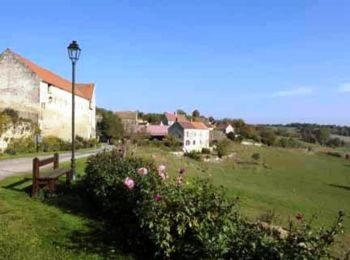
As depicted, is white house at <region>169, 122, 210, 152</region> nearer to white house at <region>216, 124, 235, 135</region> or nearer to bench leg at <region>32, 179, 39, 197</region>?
white house at <region>216, 124, 235, 135</region>

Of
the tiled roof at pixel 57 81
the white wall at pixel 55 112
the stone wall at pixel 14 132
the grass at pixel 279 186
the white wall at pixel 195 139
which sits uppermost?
the tiled roof at pixel 57 81

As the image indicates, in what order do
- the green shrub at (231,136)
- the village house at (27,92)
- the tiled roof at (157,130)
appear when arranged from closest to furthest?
the village house at (27,92) → the tiled roof at (157,130) → the green shrub at (231,136)

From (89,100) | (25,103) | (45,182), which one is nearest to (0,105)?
(25,103)

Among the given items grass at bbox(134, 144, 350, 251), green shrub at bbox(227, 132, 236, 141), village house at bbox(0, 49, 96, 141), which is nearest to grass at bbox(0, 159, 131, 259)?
grass at bbox(134, 144, 350, 251)

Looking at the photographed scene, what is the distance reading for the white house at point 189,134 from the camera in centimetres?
9019

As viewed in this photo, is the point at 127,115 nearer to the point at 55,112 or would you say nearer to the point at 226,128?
the point at 226,128

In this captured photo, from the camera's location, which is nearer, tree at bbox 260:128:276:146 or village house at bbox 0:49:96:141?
village house at bbox 0:49:96:141

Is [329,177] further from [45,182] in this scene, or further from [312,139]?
[312,139]

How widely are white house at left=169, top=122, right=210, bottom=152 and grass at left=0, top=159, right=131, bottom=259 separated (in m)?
77.0

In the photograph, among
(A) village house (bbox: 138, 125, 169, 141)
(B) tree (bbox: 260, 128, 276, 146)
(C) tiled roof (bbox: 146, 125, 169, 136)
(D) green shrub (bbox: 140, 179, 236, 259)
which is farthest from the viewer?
(B) tree (bbox: 260, 128, 276, 146)

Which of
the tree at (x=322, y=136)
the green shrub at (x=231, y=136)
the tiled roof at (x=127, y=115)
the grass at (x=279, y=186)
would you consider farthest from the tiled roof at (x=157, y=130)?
the tree at (x=322, y=136)

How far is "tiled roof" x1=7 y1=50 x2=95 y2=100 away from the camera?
46562 mm

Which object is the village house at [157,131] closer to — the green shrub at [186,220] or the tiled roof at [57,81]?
the tiled roof at [57,81]

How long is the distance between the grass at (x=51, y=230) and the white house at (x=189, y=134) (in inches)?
3030
